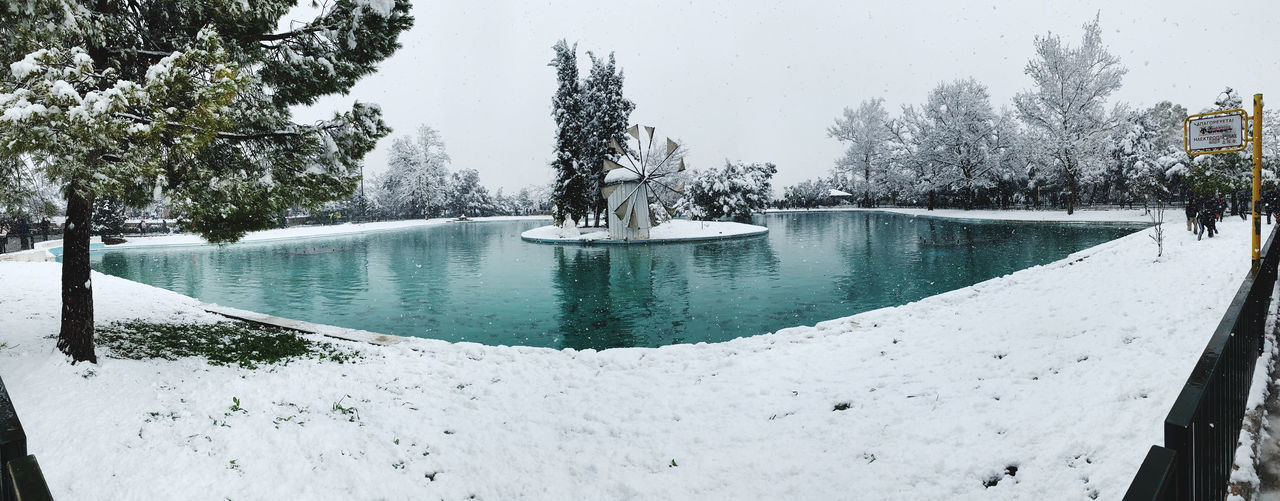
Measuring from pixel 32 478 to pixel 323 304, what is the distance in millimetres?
13438

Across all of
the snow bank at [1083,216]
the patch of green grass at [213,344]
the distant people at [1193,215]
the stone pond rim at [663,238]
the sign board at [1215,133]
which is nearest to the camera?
the patch of green grass at [213,344]

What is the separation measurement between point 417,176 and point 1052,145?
66.8m

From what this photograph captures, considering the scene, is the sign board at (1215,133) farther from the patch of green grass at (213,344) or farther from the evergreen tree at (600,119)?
the evergreen tree at (600,119)

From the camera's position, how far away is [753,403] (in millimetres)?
6023

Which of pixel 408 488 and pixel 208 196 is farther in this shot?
pixel 208 196

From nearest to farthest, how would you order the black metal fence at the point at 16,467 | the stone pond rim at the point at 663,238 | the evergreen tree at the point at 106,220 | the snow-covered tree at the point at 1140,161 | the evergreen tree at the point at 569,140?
the black metal fence at the point at 16,467 < the stone pond rim at the point at 663,238 < the evergreen tree at the point at 569,140 < the evergreen tree at the point at 106,220 < the snow-covered tree at the point at 1140,161

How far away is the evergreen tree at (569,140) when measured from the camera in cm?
3406

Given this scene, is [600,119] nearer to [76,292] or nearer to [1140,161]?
[76,292]

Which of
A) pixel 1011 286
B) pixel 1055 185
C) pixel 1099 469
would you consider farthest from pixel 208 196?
pixel 1055 185

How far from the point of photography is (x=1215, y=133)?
9.50 m

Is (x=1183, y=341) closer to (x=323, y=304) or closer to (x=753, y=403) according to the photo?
(x=753, y=403)

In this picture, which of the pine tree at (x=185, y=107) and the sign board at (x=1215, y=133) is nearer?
the pine tree at (x=185, y=107)

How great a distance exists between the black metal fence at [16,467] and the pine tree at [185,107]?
8.99 feet

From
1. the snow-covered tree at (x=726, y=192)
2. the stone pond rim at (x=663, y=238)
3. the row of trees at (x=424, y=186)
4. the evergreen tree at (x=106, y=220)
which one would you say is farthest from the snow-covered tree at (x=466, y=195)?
the stone pond rim at (x=663, y=238)
